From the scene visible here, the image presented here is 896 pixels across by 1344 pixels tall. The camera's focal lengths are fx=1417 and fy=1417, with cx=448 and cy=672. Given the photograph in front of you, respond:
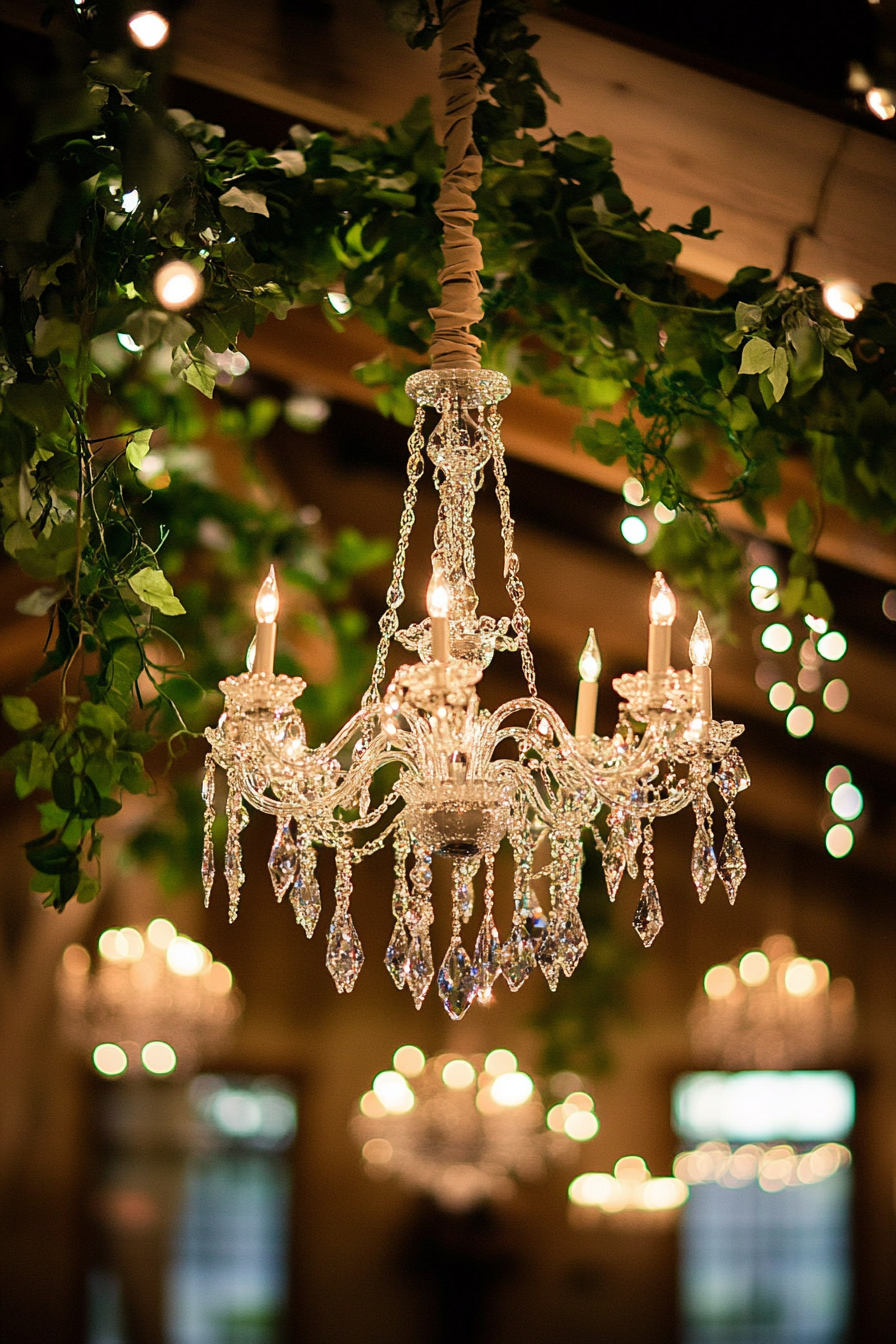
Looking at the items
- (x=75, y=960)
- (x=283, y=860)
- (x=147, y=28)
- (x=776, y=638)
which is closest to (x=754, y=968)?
(x=75, y=960)

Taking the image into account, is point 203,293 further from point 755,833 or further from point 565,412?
point 755,833

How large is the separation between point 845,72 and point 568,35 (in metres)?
0.44

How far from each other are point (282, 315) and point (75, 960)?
692 cm

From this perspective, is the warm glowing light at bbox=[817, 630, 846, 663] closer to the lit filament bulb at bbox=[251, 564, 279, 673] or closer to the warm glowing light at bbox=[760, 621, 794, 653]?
the warm glowing light at bbox=[760, 621, 794, 653]

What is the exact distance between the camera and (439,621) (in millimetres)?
1469

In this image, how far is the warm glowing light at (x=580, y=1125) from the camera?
8.58 meters

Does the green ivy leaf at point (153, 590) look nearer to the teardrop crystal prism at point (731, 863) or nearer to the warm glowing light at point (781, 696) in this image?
the teardrop crystal prism at point (731, 863)

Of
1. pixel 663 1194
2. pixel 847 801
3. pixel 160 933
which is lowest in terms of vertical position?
pixel 663 1194

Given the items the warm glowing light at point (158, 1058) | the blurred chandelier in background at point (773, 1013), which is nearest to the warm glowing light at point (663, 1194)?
the blurred chandelier in background at point (773, 1013)

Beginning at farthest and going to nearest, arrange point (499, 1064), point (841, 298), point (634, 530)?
point (499, 1064)
point (634, 530)
point (841, 298)

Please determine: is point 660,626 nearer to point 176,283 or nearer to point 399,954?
point 399,954

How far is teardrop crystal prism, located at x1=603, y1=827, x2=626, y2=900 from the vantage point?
1.57 metres

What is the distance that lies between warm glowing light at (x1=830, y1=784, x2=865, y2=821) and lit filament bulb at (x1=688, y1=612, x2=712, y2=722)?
63.7 inches

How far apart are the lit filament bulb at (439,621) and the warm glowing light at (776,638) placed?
4.07ft
